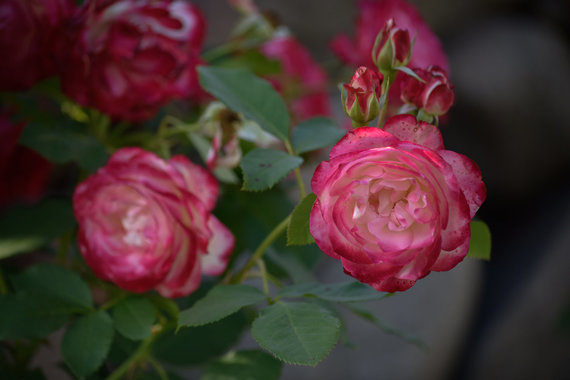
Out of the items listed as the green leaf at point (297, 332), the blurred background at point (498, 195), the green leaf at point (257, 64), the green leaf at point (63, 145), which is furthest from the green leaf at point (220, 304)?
the blurred background at point (498, 195)

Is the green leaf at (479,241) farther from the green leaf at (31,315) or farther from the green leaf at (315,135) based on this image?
the green leaf at (31,315)

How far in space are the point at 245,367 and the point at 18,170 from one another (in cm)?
22

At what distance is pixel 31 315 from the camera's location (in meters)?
0.29

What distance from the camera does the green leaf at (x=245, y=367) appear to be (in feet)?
0.98

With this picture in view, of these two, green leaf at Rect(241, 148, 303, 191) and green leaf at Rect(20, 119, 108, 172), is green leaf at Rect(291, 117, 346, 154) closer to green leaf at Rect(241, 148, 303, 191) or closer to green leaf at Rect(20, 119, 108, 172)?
green leaf at Rect(241, 148, 303, 191)

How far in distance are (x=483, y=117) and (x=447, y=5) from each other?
1.06ft

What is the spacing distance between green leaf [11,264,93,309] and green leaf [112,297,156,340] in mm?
27

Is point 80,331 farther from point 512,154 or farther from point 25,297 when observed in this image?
point 512,154

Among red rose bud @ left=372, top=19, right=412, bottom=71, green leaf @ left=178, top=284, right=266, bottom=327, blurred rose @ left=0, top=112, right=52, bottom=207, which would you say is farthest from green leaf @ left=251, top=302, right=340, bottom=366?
blurred rose @ left=0, top=112, right=52, bottom=207

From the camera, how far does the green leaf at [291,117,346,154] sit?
0.87 feet

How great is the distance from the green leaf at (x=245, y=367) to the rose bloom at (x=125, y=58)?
0.17 metres

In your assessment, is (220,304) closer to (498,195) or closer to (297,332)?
(297,332)

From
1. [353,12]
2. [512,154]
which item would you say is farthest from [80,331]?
[512,154]

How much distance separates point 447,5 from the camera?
137cm
